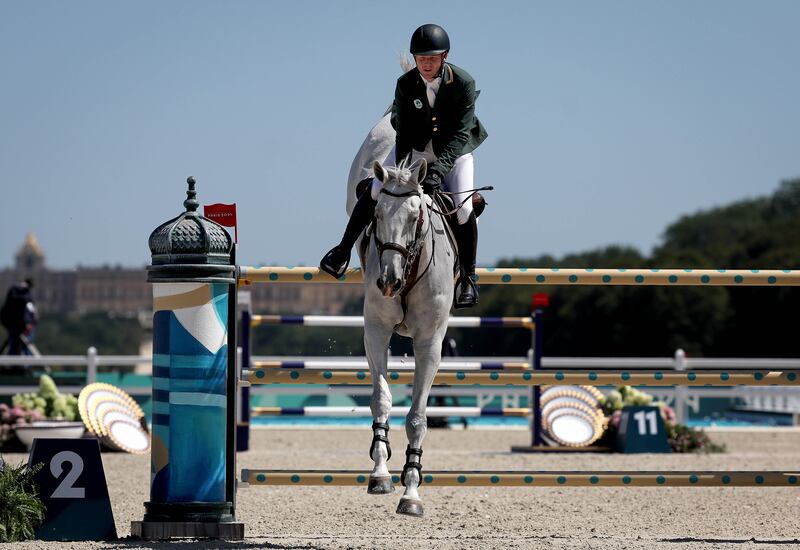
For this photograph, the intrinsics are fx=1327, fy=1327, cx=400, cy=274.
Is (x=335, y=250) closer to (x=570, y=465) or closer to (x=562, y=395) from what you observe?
(x=570, y=465)

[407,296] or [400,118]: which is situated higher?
[400,118]

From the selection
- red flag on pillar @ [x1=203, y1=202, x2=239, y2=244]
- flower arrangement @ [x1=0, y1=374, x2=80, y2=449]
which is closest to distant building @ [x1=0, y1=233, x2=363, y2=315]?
flower arrangement @ [x1=0, y1=374, x2=80, y2=449]

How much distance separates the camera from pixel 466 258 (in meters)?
6.53

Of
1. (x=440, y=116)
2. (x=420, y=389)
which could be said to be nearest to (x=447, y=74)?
(x=440, y=116)

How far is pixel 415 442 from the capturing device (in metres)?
6.17

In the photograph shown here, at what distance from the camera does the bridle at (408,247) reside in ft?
19.1

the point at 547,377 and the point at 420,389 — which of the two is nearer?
the point at 420,389

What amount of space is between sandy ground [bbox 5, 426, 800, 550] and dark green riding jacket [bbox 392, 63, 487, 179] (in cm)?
189

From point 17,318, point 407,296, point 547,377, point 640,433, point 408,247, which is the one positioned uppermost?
point 17,318

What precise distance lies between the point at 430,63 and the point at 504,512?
337 cm

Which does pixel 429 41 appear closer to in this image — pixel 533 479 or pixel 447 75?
pixel 447 75

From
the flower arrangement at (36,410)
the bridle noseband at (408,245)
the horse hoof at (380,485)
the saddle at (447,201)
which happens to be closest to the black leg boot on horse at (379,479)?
the horse hoof at (380,485)

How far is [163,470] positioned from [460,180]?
2012 mm

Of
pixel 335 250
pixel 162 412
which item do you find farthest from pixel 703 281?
pixel 162 412
